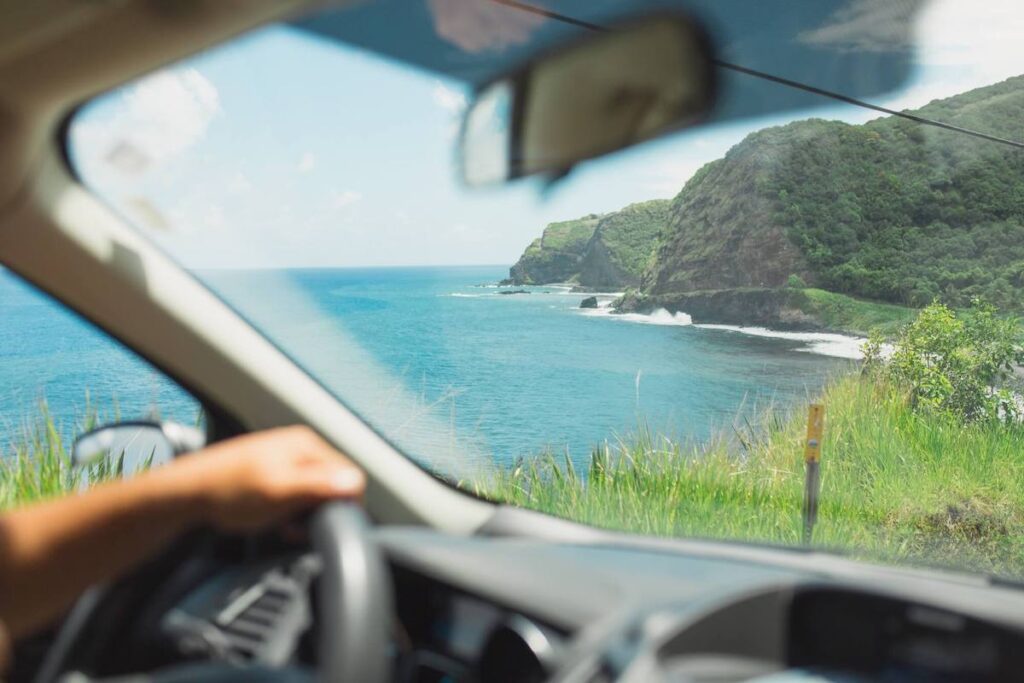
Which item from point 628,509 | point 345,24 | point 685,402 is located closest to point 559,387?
point 685,402

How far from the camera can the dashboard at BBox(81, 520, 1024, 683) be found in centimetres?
150

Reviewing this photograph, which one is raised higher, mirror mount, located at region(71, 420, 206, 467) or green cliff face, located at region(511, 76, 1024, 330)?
green cliff face, located at region(511, 76, 1024, 330)

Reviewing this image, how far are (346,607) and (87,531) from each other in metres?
0.38

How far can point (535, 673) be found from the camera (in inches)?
67.9

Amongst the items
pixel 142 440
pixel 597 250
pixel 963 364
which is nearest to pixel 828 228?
pixel 963 364

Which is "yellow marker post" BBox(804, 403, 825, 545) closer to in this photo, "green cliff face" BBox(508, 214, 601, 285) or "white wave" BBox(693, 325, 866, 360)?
"white wave" BBox(693, 325, 866, 360)

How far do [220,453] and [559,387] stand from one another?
3928 mm

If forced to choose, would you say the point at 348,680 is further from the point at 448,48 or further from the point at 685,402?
the point at 685,402

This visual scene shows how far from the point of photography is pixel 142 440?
2.07 m

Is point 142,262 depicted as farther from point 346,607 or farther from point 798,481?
point 798,481

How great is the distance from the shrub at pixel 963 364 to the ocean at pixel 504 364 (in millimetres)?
270

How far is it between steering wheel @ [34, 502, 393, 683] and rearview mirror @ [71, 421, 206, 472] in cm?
63

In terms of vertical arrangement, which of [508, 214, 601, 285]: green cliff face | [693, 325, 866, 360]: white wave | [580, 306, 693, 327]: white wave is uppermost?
[508, 214, 601, 285]: green cliff face

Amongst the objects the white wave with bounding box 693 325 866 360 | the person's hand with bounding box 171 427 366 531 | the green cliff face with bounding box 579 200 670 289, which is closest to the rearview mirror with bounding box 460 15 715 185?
the person's hand with bounding box 171 427 366 531
